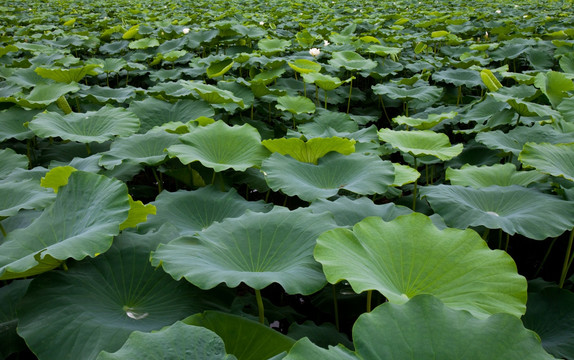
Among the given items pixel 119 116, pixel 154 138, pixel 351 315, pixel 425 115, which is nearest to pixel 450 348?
pixel 351 315

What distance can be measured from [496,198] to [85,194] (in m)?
1.40

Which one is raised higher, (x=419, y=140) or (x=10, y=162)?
(x=419, y=140)

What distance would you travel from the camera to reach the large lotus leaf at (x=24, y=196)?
4.74ft

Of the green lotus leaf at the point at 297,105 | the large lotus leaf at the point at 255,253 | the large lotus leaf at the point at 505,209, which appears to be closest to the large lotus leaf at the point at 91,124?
the green lotus leaf at the point at 297,105

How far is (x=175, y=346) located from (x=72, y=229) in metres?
0.63

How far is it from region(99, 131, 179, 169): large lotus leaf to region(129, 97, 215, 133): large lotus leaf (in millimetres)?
378

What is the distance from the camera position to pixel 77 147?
2.49 m

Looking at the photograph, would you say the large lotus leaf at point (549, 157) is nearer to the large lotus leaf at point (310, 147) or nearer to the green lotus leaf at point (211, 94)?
the large lotus leaf at point (310, 147)

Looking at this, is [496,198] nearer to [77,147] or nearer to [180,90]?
[180,90]

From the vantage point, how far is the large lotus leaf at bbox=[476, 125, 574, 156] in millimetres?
2061

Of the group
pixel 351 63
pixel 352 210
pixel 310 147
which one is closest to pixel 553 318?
pixel 352 210

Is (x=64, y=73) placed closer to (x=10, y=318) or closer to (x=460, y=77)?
(x=10, y=318)

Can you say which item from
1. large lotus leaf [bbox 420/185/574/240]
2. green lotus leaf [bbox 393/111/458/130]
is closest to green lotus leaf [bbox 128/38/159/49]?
green lotus leaf [bbox 393/111/458/130]

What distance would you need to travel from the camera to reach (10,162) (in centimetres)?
211
